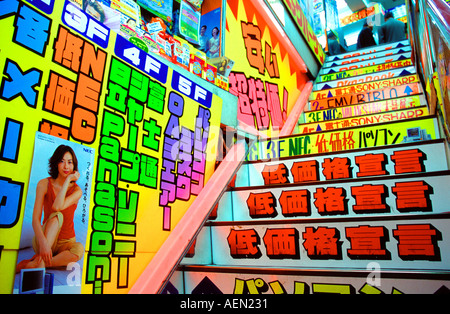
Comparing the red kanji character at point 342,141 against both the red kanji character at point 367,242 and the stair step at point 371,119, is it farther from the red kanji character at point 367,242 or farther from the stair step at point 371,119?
the red kanji character at point 367,242

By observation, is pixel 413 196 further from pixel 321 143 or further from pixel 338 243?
pixel 321 143

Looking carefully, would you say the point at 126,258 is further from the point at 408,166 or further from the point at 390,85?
the point at 390,85

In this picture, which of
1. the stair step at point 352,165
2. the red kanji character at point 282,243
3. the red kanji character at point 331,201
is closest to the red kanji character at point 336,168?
the stair step at point 352,165

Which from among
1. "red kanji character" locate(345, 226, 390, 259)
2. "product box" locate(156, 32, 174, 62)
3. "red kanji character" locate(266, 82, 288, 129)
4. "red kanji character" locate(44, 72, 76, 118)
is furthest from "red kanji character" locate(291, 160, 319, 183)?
"red kanji character" locate(44, 72, 76, 118)

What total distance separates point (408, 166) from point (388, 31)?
4311mm

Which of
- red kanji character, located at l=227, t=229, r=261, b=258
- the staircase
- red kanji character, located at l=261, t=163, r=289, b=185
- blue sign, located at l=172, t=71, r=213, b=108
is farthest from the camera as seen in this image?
red kanji character, located at l=261, t=163, r=289, b=185

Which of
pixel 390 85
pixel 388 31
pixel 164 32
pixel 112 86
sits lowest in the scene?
pixel 112 86

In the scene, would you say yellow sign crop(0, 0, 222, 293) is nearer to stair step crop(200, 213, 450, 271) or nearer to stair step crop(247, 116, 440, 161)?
stair step crop(200, 213, 450, 271)

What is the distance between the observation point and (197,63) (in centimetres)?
174

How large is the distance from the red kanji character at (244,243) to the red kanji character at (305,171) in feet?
1.55

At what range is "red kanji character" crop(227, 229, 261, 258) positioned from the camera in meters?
1.45

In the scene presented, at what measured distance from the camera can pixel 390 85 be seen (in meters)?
3.19

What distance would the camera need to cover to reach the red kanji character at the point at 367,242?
1.26 m
